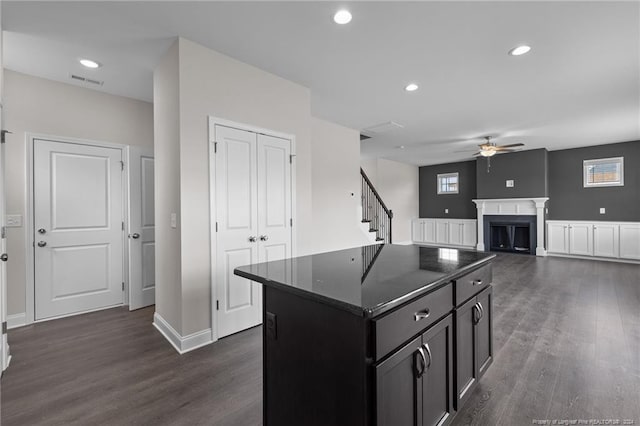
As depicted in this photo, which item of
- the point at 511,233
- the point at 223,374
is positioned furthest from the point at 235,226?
the point at 511,233

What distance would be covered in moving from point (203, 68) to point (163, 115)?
64cm

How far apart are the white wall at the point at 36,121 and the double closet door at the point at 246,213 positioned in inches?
76.5

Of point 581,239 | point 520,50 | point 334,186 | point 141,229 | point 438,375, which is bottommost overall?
point 438,375

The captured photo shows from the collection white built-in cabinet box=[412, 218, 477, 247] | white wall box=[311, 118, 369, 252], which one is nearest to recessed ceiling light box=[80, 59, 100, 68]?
white wall box=[311, 118, 369, 252]

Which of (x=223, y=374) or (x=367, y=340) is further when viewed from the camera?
(x=223, y=374)

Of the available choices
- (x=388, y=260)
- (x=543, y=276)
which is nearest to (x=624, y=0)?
(x=388, y=260)

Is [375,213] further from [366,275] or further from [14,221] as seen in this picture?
[14,221]

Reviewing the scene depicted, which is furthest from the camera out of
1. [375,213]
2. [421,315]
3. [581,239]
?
[581,239]

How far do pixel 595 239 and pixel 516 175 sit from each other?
7.38ft

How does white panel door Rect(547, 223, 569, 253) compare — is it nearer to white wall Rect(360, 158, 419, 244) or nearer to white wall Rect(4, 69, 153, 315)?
white wall Rect(360, 158, 419, 244)

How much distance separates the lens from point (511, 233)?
816cm

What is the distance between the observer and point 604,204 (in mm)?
6992

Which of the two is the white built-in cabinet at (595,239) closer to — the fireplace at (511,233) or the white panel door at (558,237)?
the white panel door at (558,237)

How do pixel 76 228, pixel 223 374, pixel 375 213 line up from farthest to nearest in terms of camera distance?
pixel 375 213, pixel 76 228, pixel 223 374
